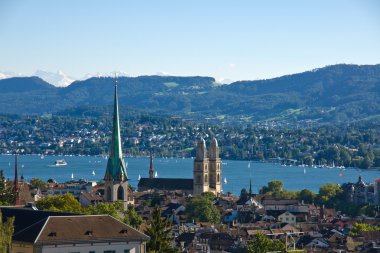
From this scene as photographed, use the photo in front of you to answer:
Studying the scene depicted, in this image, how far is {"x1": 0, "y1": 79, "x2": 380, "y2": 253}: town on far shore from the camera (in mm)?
35409

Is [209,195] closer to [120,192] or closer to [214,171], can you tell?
[214,171]

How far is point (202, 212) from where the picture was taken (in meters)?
78.6

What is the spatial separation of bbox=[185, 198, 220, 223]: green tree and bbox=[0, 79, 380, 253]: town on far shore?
0.06 meters

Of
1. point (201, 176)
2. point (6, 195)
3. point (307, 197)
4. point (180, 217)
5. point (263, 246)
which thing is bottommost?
point (180, 217)

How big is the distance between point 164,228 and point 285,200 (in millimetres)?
54027

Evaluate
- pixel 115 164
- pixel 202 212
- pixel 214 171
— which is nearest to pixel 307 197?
pixel 214 171

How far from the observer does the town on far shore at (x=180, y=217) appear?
3541 centimetres

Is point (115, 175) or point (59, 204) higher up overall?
point (115, 175)

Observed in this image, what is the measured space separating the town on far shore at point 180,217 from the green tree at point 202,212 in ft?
0.21

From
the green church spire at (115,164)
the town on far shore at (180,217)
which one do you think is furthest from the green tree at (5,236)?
the green church spire at (115,164)

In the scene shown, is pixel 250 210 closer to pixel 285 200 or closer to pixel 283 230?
pixel 285 200

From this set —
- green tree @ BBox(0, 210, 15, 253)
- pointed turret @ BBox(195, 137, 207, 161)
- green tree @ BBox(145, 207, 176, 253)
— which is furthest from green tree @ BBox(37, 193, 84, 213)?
pointed turret @ BBox(195, 137, 207, 161)

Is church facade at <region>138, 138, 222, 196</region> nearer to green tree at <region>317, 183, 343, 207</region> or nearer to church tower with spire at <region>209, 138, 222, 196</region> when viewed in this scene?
church tower with spire at <region>209, 138, 222, 196</region>

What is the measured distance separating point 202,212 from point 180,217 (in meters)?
1.47
